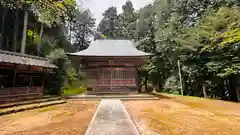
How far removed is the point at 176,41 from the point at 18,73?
14.2m

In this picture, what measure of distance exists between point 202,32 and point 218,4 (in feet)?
12.9

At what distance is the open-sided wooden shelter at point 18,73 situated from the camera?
27.3 feet

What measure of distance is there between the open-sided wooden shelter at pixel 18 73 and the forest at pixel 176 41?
2118mm

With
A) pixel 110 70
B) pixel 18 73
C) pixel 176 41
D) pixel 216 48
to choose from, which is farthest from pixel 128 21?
pixel 18 73

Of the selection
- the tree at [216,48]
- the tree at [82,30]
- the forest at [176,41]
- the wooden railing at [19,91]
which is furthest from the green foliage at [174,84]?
the tree at [82,30]

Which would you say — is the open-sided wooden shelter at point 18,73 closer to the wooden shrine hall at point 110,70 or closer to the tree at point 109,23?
the wooden shrine hall at point 110,70

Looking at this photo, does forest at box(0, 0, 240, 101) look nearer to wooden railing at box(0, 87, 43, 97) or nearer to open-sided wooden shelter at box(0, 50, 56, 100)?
open-sided wooden shelter at box(0, 50, 56, 100)

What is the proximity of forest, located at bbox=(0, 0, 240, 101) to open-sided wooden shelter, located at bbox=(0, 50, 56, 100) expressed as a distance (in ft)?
6.95

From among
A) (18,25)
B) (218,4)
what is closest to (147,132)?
(218,4)

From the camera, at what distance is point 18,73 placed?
1053 cm

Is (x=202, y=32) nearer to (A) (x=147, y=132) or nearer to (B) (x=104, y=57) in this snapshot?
(B) (x=104, y=57)

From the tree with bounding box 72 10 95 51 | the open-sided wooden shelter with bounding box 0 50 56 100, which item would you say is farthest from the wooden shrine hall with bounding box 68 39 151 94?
the tree with bounding box 72 10 95 51

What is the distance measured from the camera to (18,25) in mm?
17047

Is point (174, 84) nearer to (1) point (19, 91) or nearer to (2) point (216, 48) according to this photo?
(2) point (216, 48)
